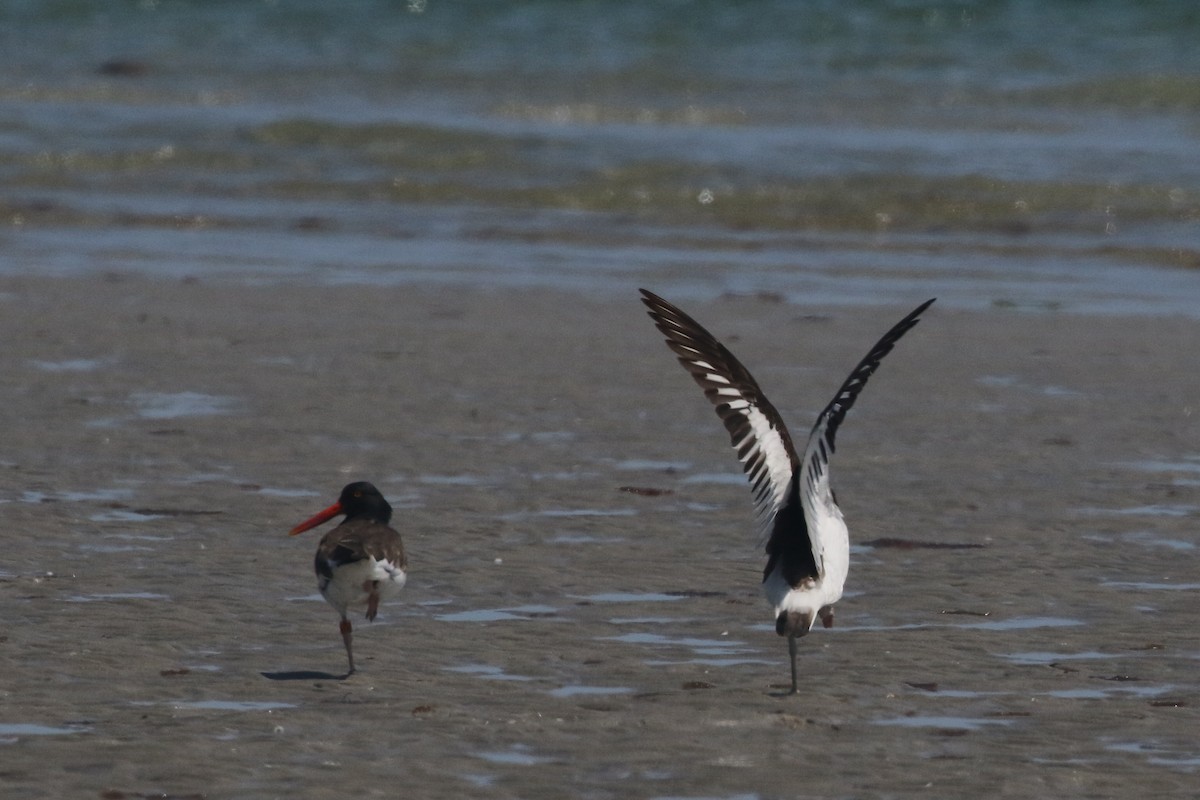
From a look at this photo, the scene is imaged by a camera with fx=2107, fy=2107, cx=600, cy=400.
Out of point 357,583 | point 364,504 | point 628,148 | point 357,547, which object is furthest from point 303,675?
point 628,148

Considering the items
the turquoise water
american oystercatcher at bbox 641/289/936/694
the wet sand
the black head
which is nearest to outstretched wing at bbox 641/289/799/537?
american oystercatcher at bbox 641/289/936/694

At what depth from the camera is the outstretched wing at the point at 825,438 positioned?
6.23 metres

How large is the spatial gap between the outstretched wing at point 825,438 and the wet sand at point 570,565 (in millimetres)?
558

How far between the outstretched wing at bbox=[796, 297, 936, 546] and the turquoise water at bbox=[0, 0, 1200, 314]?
916 centimetres

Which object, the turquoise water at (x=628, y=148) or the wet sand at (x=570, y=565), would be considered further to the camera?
the turquoise water at (x=628, y=148)

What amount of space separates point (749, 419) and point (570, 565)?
1.62m

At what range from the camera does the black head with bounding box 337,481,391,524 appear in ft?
24.3

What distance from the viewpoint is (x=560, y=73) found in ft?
119

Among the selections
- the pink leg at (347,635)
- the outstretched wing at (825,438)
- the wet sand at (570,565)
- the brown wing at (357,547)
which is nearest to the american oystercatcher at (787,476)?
the outstretched wing at (825,438)

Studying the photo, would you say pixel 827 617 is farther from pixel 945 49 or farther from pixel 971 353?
pixel 945 49

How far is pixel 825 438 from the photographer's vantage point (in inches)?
245

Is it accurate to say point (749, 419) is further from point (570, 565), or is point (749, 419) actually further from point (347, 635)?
point (570, 565)

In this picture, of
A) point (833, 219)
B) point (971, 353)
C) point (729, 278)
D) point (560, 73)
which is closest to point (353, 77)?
point (560, 73)

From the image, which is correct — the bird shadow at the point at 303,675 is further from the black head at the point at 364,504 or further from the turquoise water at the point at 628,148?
the turquoise water at the point at 628,148
